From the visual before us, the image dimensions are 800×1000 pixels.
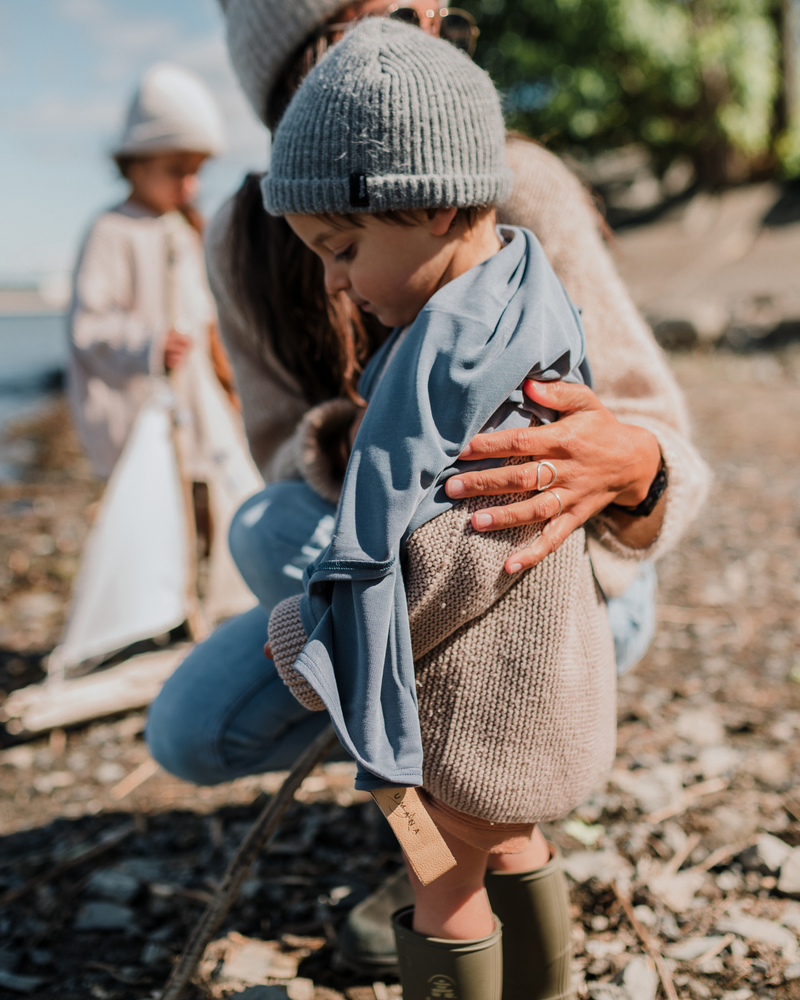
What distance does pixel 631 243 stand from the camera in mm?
17328

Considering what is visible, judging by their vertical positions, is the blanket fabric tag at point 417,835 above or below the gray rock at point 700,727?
above

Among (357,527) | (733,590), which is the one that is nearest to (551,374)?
(357,527)

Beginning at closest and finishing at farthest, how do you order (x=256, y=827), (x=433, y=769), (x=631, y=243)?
1. (x=433, y=769)
2. (x=256, y=827)
3. (x=631, y=243)

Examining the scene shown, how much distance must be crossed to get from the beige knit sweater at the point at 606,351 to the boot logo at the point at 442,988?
0.75 m

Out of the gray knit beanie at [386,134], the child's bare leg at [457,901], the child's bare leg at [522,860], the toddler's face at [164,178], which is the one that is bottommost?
the child's bare leg at [522,860]

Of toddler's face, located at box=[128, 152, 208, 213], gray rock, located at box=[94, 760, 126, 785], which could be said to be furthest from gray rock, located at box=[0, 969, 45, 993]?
toddler's face, located at box=[128, 152, 208, 213]

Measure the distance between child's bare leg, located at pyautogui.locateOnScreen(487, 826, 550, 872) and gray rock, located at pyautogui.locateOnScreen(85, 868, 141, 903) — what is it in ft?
4.05

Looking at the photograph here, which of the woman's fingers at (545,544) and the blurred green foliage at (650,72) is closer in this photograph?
the woman's fingers at (545,544)

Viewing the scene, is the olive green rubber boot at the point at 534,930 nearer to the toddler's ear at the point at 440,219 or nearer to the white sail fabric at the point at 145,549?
the toddler's ear at the point at 440,219

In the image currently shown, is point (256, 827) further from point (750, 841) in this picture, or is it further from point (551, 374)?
point (750, 841)

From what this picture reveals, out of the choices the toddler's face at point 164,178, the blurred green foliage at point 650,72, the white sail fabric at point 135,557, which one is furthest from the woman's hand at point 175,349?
the blurred green foliage at point 650,72

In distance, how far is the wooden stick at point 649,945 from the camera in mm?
1806

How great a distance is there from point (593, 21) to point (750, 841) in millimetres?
16184

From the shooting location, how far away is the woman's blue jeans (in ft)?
5.58
